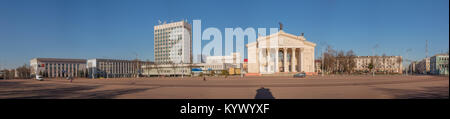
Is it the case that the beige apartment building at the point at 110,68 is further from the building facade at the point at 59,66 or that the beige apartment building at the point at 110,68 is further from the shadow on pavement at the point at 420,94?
the shadow on pavement at the point at 420,94

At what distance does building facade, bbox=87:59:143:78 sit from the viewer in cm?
12562

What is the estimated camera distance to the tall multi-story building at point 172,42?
144m

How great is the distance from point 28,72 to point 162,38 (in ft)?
225

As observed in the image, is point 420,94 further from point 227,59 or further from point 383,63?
point 227,59

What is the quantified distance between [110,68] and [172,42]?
1502 inches

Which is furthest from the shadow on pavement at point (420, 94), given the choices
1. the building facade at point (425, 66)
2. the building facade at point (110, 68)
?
the building facade at point (110, 68)

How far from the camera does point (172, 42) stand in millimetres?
144625

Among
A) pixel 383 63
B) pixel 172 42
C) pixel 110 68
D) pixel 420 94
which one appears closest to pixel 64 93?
pixel 420 94

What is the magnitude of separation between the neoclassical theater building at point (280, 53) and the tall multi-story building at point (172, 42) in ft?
203

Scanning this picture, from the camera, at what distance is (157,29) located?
151625 millimetres

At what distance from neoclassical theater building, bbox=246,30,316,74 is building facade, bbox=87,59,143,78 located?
207 feet

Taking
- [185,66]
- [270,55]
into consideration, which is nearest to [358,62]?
[270,55]

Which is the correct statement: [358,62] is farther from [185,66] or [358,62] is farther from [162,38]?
[162,38]
